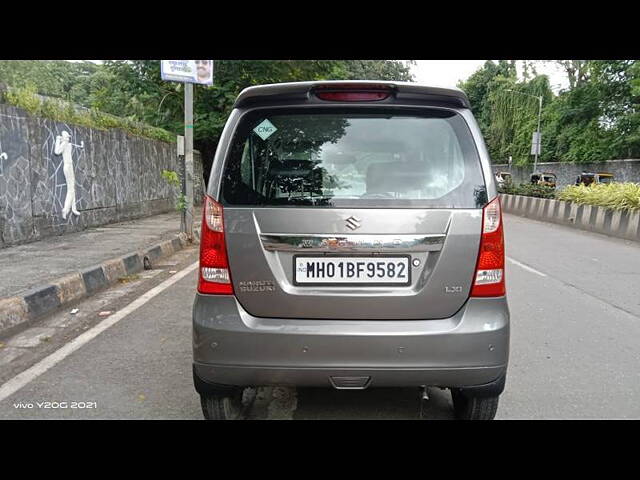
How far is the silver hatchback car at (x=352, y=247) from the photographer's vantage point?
2455mm

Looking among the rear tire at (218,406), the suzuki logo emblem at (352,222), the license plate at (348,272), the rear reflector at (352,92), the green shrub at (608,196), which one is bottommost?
the rear tire at (218,406)

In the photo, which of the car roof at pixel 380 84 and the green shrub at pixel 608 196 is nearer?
the car roof at pixel 380 84

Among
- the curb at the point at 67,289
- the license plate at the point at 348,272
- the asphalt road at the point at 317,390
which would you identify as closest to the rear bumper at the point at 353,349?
the license plate at the point at 348,272

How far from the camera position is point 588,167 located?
1367 inches

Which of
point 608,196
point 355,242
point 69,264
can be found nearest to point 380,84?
point 355,242

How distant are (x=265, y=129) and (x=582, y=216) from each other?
13711 mm

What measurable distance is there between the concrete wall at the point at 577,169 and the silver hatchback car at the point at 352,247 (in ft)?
97.9

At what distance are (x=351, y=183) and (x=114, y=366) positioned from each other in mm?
2409

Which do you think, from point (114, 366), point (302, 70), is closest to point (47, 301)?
point (114, 366)

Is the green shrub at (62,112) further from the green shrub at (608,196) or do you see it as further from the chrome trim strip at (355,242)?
the green shrub at (608,196)

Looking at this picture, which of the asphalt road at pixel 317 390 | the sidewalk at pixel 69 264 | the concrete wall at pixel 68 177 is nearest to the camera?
the asphalt road at pixel 317 390

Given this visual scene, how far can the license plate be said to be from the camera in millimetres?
2480

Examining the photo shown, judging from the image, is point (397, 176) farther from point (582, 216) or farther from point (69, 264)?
point (582, 216)

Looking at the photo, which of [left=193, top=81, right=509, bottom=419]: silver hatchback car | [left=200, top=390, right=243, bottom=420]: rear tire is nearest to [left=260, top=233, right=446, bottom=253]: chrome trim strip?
[left=193, top=81, right=509, bottom=419]: silver hatchback car
